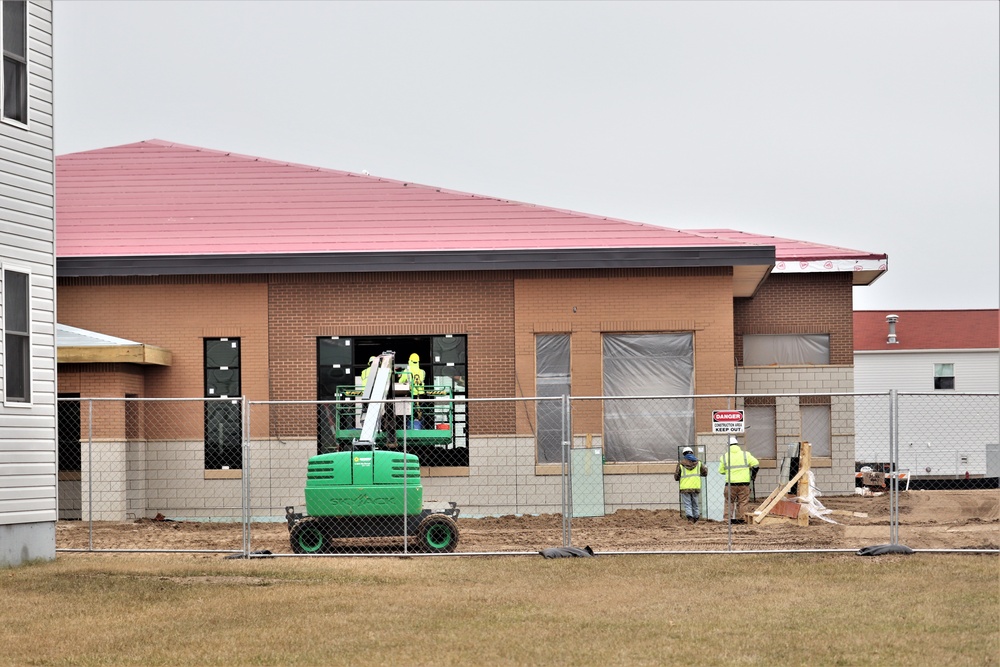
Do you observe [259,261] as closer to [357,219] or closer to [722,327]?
[357,219]

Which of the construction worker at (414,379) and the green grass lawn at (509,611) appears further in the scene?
the construction worker at (414,379)

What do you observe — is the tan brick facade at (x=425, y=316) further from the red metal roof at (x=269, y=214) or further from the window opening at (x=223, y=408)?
the red metal roof at (x=269, y=214)

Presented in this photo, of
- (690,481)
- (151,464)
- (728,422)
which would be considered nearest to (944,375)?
(690,481)

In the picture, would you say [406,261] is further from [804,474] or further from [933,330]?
[933,330]

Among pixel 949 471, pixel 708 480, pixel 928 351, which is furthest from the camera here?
pixel 928 351

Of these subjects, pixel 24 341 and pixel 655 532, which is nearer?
pixel 24 341

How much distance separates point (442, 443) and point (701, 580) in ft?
43.4

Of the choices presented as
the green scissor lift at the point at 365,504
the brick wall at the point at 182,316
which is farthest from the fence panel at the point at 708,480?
the brick wall at the point at 182,316

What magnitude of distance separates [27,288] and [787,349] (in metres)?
22.6

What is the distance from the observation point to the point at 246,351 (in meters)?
29.6

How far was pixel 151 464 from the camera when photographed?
2902cm

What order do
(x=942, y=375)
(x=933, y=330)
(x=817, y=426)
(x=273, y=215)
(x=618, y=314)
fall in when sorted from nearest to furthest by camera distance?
(x=618, y=314) → (x=273, y=215) → (x=817, y=426) → (x=942, y=375) → (x=933, y=330)

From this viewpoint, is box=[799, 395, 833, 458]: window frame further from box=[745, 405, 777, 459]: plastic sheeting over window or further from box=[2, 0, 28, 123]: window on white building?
box=[2, 0, 28, 123]: window on white building

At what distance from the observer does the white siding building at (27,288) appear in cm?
1748
